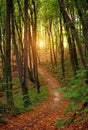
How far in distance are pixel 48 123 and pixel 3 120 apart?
1919 millimetres

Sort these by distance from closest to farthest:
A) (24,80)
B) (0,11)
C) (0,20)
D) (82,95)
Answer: (82,95), (24,80), (0,11), (0,20)

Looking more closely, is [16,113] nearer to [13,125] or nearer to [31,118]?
[31,118]

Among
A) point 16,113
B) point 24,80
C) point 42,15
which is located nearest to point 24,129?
point 16,113

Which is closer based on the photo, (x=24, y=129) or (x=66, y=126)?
(x=66, y=126)

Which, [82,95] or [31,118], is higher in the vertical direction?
[82,95]

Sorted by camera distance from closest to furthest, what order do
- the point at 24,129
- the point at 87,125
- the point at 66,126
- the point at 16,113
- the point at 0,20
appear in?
1. the point at 87,125
2. the point at 66,126
3. the point at 24,129
4. the point at 16,113
5. the point at 0,20

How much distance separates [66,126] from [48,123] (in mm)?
2290

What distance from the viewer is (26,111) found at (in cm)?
1428

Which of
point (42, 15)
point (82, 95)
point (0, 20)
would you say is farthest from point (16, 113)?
point (42, 15)

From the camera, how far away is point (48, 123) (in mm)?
10195

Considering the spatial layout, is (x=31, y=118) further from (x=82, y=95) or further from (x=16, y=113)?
(x=82, y=95)

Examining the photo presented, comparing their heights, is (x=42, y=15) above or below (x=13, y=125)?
above

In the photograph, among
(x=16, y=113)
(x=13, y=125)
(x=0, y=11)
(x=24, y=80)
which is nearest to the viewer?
(x=13, y=125)

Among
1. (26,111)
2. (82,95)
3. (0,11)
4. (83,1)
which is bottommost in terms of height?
(26,111)
